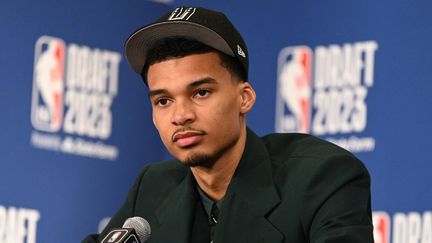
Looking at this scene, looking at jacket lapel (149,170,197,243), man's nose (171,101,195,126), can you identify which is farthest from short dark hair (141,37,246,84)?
jacket lapel (149,170,197,243)

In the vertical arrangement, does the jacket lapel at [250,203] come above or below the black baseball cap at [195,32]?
below

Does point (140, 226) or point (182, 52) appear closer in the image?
point (140, 226)

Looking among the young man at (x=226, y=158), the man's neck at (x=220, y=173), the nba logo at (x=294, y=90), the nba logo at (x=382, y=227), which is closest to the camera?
the young man at (x=226, y=158)

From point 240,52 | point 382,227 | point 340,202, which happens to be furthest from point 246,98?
point 382,227

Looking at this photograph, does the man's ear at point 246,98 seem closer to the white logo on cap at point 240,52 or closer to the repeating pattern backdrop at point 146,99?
the white logo on cap at point 240,52

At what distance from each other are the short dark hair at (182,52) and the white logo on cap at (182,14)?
0.13 feet

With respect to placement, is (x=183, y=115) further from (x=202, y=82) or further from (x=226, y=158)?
(x=226, y=158)

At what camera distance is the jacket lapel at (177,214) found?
6.85ft

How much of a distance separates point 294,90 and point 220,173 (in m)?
1.71

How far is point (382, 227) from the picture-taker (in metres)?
3.40

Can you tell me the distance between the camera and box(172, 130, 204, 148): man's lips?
1962 mm

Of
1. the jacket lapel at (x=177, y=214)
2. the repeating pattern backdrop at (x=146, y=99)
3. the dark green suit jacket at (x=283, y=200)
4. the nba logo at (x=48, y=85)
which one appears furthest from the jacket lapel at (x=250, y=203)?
the nba logo at (x=48, y=85)

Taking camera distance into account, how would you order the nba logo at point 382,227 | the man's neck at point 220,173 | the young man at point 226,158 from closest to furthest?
the young man at point 226,158 → the man's neck at point 220,173 → the nba logo at point 382,227

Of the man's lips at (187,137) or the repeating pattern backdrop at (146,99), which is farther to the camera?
the repeating pattern backdrop at (146,99)
